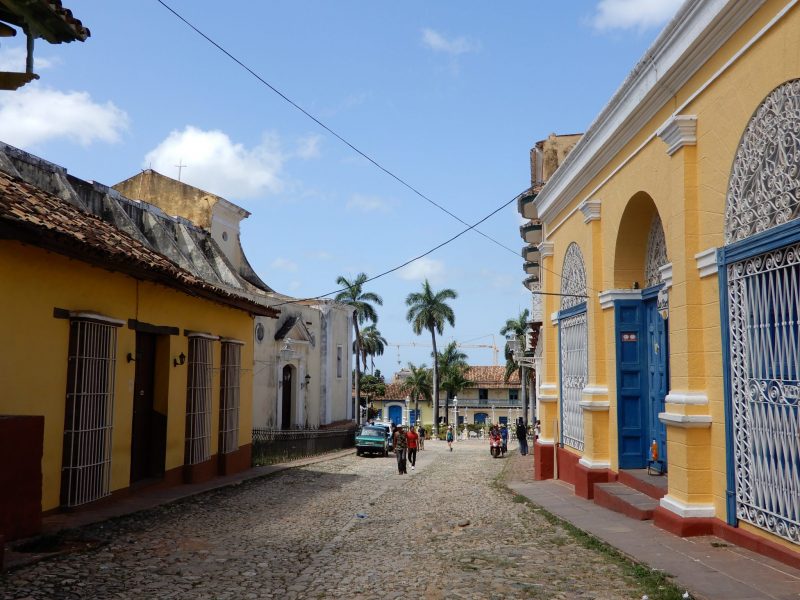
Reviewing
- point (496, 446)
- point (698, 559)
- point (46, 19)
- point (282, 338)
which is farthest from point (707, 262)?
point (282, 338)

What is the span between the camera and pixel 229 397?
1522 cm

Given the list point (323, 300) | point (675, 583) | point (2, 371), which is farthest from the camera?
point (323, 300)

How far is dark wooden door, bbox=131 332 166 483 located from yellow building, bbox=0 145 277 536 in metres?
0.02

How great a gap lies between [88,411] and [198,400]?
13.6 ft

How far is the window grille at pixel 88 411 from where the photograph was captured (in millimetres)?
9250

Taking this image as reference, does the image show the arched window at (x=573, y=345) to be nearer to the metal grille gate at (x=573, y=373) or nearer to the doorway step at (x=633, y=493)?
the metal grille gate at (x=573, y=373)

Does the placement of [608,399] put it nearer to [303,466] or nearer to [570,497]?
[570,497]

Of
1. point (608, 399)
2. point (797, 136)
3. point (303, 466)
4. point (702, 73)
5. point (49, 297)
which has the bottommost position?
point (303, 466)

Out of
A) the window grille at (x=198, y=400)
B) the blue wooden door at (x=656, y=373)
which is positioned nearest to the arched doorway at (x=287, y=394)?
the window grille at (x=198, y=400)

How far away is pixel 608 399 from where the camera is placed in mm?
11000

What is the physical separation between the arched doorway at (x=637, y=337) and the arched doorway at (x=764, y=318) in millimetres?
3217

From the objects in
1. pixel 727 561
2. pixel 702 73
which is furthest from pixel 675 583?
pixel 702 73

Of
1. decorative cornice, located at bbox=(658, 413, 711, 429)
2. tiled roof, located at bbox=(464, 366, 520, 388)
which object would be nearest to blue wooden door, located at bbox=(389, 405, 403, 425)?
tiled roof, located at bbox=(464, 366, 520, 388)

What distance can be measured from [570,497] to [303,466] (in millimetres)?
8758
